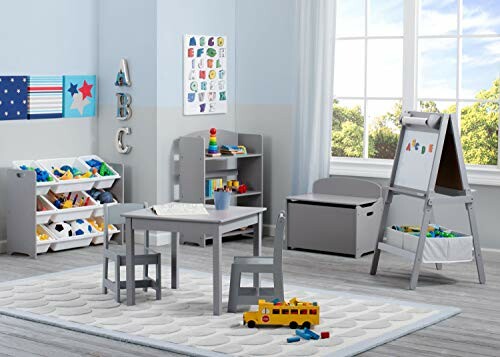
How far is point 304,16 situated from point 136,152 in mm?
1709

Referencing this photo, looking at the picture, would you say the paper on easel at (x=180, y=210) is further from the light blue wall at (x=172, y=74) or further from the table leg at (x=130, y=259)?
the light blue wall at (x=172, y=74)

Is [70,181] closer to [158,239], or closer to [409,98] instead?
[158,239]

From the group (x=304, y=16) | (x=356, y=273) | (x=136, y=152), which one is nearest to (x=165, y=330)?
(x=356, y=273)

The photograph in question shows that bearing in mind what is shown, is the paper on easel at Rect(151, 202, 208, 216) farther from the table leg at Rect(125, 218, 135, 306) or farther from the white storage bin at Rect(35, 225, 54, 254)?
the white storage bin at Rect(35, 225, 54, 254)

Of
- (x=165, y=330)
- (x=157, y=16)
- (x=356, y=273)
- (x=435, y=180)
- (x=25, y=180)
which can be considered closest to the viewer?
(x=165, y=330)

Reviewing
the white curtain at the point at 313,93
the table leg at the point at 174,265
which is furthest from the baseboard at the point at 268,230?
the table leg at the point at 174,265

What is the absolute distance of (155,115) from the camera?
7141 millimetres

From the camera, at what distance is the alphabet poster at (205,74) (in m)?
7.35

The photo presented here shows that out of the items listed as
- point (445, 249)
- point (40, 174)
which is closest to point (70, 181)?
point (40, 174)

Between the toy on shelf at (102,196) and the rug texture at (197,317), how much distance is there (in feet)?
4.47

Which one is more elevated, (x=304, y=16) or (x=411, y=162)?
(x=304, y=16)

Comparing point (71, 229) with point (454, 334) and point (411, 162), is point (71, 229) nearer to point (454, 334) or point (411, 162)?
point (411, 162)

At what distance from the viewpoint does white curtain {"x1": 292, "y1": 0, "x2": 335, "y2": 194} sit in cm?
725

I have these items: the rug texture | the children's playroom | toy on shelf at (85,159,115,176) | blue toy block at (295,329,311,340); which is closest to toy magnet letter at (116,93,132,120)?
Result: the children's playroom
